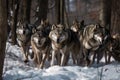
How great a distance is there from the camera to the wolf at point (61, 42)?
10.0 metres

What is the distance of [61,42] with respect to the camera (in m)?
9.98

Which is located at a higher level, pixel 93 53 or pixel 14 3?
pixel 14 3

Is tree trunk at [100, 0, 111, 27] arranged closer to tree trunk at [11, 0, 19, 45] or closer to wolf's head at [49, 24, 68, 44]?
tree trunk at [11, 0, 19, 45]

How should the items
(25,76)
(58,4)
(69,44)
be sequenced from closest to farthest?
(25,76) → (69,44) → (58,4)

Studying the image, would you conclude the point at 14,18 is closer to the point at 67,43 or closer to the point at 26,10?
the point at 26,10

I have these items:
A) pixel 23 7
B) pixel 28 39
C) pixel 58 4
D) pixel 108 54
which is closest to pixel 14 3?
pixel 23 7

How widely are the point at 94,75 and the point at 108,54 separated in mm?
3114

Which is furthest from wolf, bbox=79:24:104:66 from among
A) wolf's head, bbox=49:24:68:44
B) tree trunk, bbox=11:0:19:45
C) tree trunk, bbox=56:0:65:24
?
tree trunk, bbox=11:0:19:45

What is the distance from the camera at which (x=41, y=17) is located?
1555 centimetres

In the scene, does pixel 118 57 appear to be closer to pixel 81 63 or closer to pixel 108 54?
pixel 108 54

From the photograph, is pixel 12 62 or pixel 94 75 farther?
pixel 12 62

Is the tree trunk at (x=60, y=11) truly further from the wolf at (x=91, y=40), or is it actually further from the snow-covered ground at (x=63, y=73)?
the snow-covered ground at (x=63, y=73)

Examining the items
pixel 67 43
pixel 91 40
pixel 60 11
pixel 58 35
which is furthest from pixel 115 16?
pixel 58 35

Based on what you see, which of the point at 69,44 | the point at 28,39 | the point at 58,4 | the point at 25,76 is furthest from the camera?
the point at 58,4
